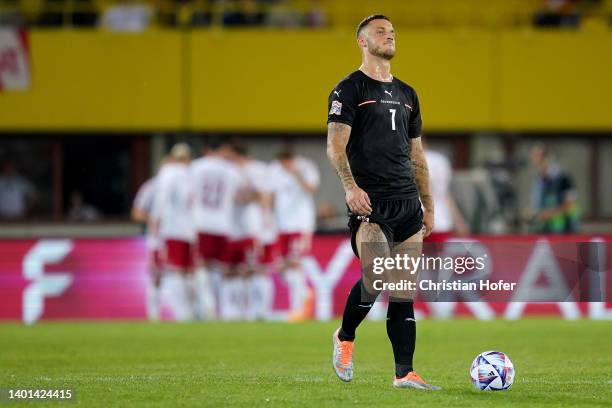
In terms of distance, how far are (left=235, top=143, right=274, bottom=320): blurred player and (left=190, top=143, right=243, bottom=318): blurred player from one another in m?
0.22

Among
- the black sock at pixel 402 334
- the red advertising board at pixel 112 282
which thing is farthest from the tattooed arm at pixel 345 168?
the red advertising board at pixel 112 282

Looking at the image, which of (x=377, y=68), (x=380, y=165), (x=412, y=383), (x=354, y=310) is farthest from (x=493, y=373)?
(x=377, y=68)

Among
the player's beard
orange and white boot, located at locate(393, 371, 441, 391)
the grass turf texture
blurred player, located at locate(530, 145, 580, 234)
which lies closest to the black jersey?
the player's beard

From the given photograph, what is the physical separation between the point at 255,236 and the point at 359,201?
35.8 ft

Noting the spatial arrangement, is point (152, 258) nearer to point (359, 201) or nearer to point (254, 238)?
point (254, 238)

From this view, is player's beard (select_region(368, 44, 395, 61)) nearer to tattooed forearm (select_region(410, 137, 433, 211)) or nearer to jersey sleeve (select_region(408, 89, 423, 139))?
jersey sleeve (select_region(408, 89, 423, 139))

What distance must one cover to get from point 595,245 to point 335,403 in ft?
8.40

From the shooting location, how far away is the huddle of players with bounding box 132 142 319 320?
18.7 m

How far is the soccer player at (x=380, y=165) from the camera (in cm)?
880

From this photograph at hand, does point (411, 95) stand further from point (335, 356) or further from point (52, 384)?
point (52, 384)

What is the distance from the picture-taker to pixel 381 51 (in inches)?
349

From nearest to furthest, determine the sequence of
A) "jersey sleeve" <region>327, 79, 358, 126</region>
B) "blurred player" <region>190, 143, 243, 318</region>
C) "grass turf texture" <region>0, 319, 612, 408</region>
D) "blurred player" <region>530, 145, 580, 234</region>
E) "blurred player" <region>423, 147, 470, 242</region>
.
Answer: "grass turf texture" <region>0, 319, 612, 408</region>
"jersey sleeve" <region>327, 79, 358, 126</region>
"blurred player" <region>423, 147, 470, 242</region>
"blurred player" <region>190, 143, 243, 318</region>
"blurred player" <region>530, 145, 580, 234</region>

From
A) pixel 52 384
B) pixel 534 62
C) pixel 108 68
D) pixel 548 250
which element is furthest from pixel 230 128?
pixel 52 384

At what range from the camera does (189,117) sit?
84.1 ft
